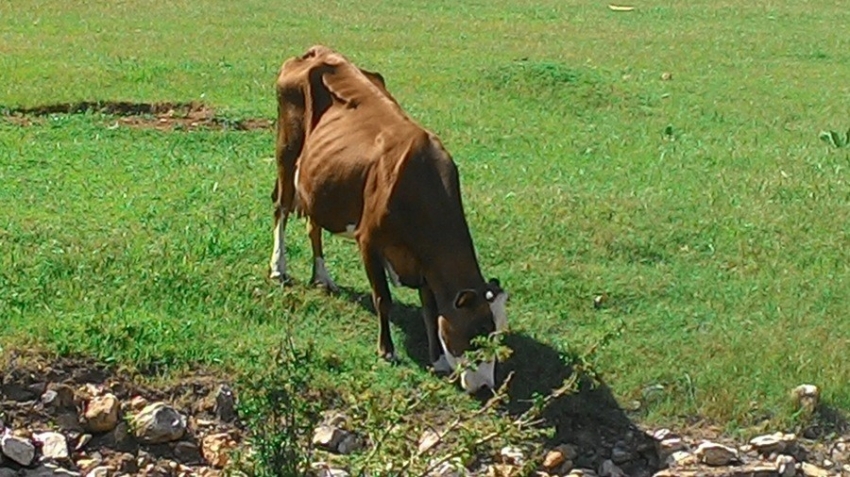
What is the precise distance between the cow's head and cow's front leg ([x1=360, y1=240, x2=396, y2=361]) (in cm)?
47

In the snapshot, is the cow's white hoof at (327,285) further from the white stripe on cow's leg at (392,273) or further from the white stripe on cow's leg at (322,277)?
the white stripe on cow's leg at (392,273)

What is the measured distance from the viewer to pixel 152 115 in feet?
46.2

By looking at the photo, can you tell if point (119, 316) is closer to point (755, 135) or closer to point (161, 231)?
point (161, 231)

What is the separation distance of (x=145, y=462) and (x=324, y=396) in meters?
1.04

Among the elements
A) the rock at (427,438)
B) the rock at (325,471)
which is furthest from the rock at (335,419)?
the rock at (325,471)

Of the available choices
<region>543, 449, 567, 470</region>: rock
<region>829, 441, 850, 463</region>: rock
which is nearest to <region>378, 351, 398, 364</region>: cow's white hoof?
<region>543, 449, 567, 470</region>: rock

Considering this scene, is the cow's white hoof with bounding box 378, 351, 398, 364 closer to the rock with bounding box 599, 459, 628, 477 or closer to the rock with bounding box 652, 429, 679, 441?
the rock with bounding box 599, 459, 628, 477

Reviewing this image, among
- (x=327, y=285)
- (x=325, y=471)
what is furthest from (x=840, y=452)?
(x=327, y=285)

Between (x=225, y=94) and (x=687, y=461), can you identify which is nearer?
(x=687, y=461)

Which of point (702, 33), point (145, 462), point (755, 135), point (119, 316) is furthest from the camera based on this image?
point (702, 33)

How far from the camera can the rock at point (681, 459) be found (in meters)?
8.08

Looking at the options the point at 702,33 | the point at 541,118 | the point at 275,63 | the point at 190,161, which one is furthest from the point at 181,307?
the point at 702,33

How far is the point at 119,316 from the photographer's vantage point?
8586 millimetres

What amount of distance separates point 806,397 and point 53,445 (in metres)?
4.12
